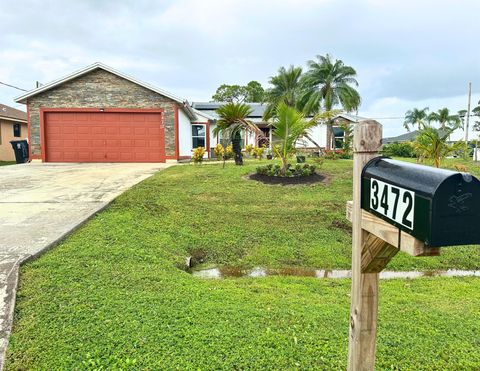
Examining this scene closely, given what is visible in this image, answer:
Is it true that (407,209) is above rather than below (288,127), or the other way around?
below

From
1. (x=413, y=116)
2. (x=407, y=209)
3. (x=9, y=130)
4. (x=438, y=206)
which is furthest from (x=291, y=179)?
(x=413, y=116)

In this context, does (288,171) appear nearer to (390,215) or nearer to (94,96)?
(390,215)

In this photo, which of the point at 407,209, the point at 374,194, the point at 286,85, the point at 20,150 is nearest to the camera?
the point at 407,209

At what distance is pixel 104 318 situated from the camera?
109 inches

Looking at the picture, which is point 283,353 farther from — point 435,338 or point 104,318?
point 104,318

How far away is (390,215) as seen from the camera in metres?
1.21

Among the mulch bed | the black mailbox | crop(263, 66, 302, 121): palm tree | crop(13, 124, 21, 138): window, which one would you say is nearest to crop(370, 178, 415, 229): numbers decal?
the black mailbox

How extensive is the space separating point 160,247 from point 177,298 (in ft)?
5.88

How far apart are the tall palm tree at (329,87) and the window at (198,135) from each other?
9793 mm

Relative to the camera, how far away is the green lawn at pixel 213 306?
7.73ft

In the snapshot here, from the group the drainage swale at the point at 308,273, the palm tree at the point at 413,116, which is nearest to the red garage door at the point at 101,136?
the drainage swale at the point at 308,273

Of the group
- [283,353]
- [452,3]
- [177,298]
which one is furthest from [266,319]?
[452,3]

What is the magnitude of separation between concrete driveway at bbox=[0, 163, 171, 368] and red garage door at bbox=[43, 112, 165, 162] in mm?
5580

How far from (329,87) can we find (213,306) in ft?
87.4
